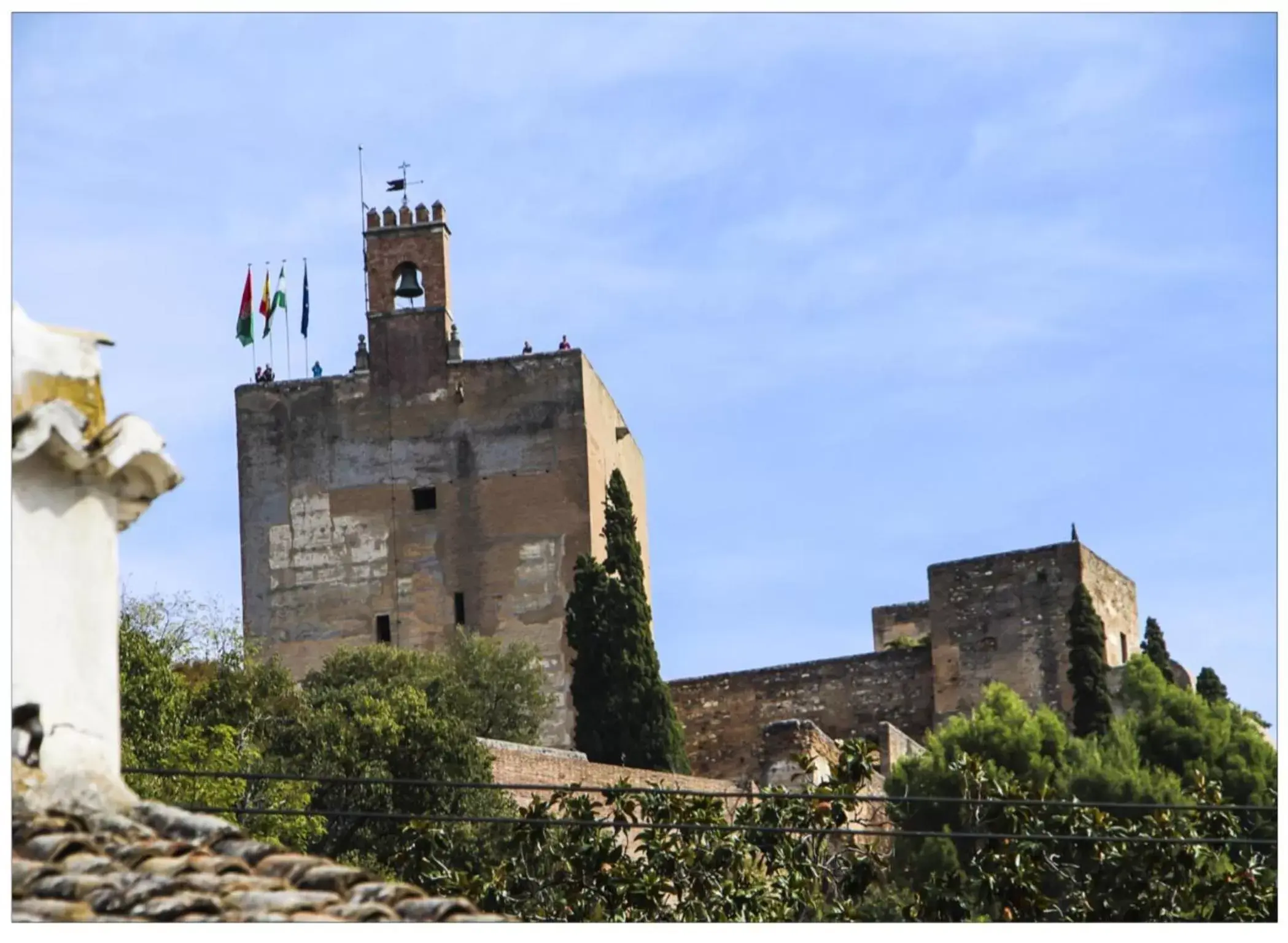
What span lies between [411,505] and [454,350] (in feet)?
7.94

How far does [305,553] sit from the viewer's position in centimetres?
4444

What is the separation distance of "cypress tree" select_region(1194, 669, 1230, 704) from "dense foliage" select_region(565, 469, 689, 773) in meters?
6.99

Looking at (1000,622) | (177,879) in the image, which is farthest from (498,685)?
(177,879)

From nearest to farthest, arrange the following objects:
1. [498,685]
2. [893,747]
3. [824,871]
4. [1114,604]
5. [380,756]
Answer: [824,871] → [380,756] → [893,747] → [498,685] → [1114,604]

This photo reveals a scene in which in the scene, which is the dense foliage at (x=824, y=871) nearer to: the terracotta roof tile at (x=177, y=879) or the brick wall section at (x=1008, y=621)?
the terracotta roof tile at (x=177, y=879)

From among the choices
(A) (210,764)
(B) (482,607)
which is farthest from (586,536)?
(A) (210,764)

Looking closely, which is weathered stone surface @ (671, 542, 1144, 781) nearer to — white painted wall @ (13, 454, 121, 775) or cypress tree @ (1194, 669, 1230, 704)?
cypress tree @ (1194, 669, 1230, 704)

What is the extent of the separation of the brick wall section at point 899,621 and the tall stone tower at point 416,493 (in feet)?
20.8

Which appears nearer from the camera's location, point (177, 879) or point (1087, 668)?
point (177, 879)

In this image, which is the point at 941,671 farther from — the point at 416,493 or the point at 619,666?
the point at 416,493

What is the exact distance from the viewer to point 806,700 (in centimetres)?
4338

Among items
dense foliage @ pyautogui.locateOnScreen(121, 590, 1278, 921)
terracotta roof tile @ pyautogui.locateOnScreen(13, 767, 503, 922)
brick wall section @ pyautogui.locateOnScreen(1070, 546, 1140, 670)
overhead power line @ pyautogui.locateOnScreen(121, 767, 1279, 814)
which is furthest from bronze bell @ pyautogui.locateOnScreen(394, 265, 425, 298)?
terracotta roof tile @ pyautogui.locateOnScreen(13, 767, 503, 922)

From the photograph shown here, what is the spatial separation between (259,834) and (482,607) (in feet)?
52.1

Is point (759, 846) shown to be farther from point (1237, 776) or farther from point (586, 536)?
point (586, 536)
